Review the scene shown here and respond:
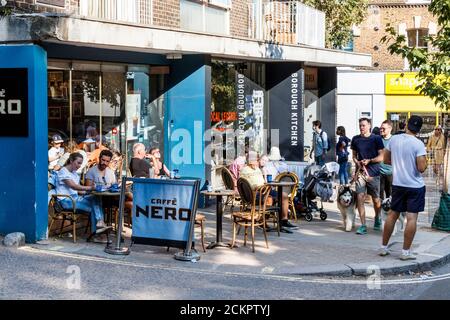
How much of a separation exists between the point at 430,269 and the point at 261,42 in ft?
25.5

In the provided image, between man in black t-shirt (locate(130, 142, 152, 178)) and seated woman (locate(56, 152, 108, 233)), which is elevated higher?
man in black t-shirt (locate(130, 142, 152, 178))

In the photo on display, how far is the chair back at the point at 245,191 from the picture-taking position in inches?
432

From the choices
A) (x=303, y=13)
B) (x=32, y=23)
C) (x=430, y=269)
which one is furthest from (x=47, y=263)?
(x=303, y=13)

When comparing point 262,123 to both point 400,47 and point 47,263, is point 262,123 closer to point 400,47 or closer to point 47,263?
point 400,47

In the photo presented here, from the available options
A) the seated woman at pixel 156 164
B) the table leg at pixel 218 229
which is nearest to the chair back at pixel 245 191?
the table leg at pixel 218 229

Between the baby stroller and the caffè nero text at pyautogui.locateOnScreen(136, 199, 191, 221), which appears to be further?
the baby stroller

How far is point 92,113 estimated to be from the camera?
13695 mm

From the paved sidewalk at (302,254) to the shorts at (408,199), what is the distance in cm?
72

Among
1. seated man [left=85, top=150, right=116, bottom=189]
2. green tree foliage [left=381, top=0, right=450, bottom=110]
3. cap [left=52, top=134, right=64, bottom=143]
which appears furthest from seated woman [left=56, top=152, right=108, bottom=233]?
green tree foliage [left=381, top=0, right=450, bottom=110]

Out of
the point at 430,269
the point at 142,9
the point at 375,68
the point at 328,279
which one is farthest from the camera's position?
the point at 375,68

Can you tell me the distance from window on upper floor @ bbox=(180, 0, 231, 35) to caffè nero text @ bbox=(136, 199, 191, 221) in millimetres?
7171

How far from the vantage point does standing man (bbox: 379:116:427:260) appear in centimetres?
992

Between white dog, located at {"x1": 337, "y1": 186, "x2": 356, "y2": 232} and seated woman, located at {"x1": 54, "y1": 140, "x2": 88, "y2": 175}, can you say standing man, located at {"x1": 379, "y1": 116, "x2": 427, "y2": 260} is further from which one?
seated woman, located at {"x1": 54, "y1": 140, "x2": 88, "y2": 175}

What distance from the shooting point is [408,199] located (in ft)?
32.7
